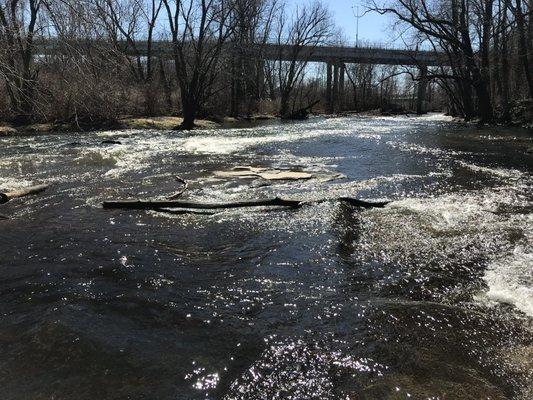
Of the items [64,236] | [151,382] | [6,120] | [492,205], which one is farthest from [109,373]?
[6,120]

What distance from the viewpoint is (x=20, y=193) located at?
9.23 meters

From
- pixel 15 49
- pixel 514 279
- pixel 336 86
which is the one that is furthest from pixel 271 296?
pixel 336 86

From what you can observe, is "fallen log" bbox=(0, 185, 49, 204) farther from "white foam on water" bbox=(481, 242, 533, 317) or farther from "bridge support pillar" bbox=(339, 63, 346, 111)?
"bridge support pillar" bbox=(339, 63, 346, 111)

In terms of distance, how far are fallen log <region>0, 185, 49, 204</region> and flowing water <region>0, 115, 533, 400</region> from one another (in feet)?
0.70

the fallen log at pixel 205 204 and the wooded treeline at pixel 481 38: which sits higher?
the wooded treeline at pixel 481 38

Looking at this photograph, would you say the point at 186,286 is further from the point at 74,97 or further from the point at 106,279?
the point at 74,97

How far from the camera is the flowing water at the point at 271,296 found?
11.6 feet

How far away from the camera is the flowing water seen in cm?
355

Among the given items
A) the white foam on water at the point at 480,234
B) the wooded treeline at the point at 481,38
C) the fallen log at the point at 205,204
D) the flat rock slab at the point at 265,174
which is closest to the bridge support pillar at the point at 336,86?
the wooded treeline at the point at 481,38

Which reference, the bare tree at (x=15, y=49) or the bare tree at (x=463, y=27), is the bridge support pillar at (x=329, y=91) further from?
the bare tree at (x=15, y=49)

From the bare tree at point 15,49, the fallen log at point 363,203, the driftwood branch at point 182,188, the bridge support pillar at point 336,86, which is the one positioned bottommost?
the fallen log at point 363,203

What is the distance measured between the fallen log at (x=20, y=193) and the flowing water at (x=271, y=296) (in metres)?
0.21

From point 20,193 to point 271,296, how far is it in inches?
251

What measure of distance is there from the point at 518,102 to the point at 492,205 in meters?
27.4
